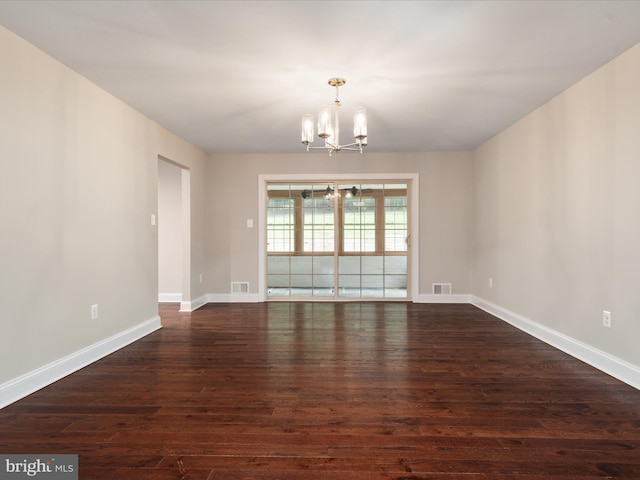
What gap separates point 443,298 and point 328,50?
4.25 meters

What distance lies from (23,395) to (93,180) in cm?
171

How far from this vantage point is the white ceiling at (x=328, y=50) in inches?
83.2

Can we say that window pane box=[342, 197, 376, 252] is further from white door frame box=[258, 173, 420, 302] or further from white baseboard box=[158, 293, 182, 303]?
white baseboard box=[158, 293, 182, 303]

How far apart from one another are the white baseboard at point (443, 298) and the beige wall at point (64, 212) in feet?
12.7

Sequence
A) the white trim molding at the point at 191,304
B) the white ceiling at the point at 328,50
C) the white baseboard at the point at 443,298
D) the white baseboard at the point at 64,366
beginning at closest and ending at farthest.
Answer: the white ceiling at the point at 328,50
the white baseboard at the point at 64,366
the white trim molding at the point at 191,304
the white baseboard at the point at 443,298

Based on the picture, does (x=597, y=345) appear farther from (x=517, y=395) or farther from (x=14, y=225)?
(x=14, y=225)

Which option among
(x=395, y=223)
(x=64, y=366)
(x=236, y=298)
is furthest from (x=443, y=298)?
(x=64, y=366)

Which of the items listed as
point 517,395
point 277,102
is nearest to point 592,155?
point 517,395

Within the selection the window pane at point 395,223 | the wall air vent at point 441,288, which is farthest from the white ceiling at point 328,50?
the wall air vent at point 441,288

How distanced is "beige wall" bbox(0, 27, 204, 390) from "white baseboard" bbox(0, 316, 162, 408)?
0.04m

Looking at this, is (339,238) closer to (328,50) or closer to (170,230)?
(170,230)

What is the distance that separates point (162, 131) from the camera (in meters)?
4.35

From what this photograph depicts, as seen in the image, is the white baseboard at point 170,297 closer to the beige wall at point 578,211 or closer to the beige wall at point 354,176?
the beige wall at point 354,176

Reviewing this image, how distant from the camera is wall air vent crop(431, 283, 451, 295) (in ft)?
18.6
